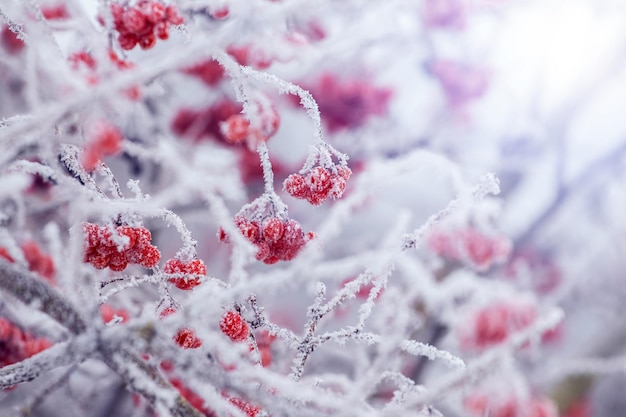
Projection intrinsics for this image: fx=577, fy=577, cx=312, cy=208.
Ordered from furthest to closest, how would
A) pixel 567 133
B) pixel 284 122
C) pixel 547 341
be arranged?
pixel 284 122 → pixel 547 341 → pixel 567 133

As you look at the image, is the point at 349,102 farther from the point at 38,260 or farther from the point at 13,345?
the point at 13,345

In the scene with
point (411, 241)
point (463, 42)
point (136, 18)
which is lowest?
point (411, 241)

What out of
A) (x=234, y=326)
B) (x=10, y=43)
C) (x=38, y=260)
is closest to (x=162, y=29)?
(x=234, y=326)

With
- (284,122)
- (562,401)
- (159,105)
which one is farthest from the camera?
(284,122)

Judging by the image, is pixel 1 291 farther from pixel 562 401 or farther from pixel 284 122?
pixel 284 122

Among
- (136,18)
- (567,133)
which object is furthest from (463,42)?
(136,18)

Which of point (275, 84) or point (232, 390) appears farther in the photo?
point (275, 84)

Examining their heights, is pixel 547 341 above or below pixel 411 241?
above
